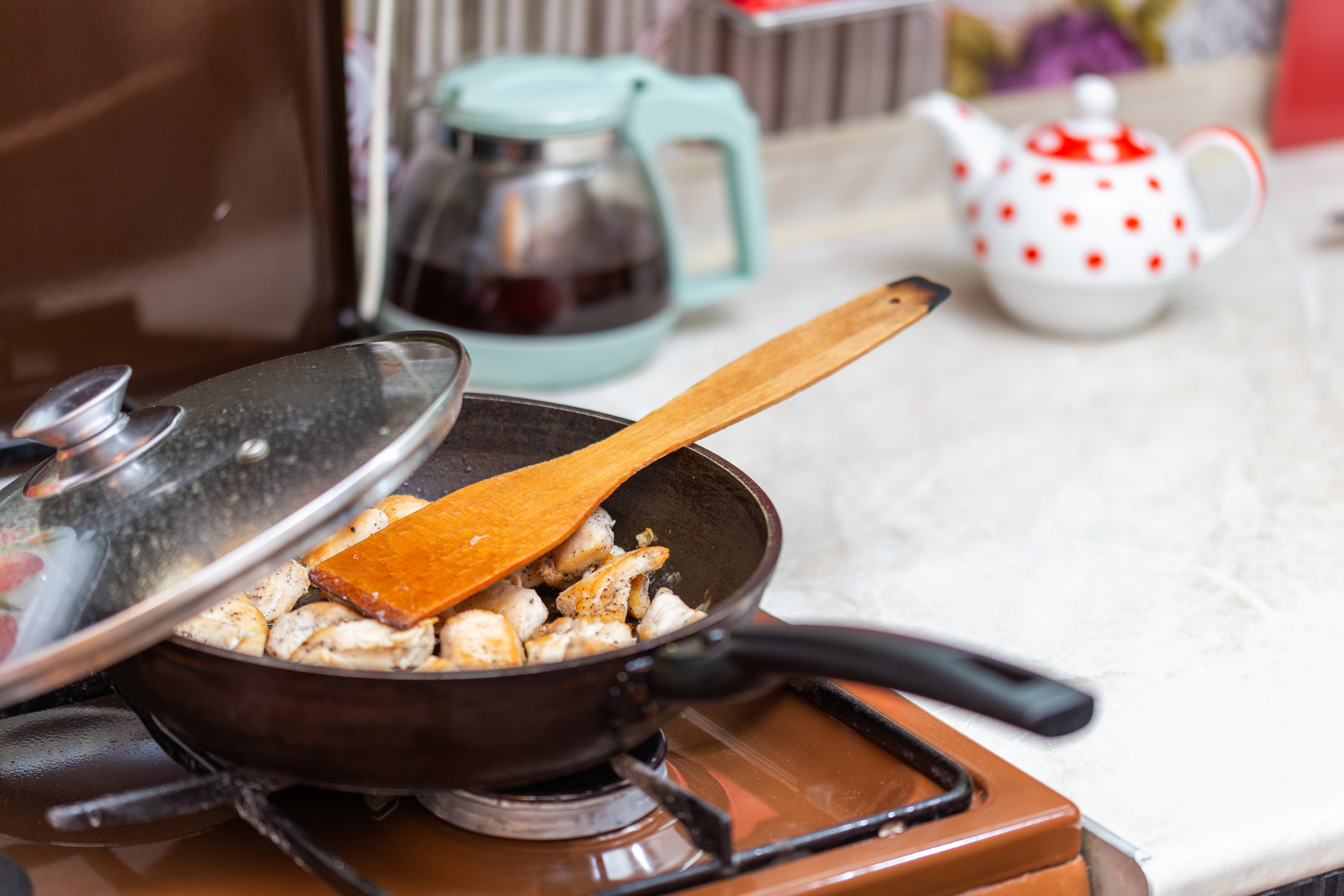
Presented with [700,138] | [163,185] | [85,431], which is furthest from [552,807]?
[700,138]

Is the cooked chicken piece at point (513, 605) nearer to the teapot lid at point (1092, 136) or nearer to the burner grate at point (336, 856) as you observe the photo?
the burner grate at point (336, 856)

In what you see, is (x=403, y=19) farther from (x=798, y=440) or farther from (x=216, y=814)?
(x=216, y=814)

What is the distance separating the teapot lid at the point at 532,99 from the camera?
0.94 metres

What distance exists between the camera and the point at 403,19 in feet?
A: 3.62

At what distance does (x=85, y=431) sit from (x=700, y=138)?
617 mm

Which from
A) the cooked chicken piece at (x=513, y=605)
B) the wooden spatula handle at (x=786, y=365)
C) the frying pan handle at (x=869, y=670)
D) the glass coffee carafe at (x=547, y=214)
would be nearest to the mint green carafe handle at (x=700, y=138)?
the glass coffee carafe at (x=547, y=214)

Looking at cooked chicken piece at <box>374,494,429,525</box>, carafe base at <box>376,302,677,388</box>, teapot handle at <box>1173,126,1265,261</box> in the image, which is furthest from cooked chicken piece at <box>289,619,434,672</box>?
teapot handle at <box>1173,126,1265,261</box>

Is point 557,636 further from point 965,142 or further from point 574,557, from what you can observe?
point 965,142

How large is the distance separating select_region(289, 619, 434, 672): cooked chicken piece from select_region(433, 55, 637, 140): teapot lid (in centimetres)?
49

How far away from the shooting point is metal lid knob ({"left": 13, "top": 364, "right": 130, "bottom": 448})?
512mm

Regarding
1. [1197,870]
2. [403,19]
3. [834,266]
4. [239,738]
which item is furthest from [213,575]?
[834,266]

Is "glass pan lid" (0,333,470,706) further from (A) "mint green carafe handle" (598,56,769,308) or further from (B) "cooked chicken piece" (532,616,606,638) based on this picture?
(A) "mint green carafe handle" (598,56,769,308)

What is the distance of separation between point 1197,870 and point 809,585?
29 cm

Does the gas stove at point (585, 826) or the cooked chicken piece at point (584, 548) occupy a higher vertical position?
the cooked chicken piece at point (584, 548)
